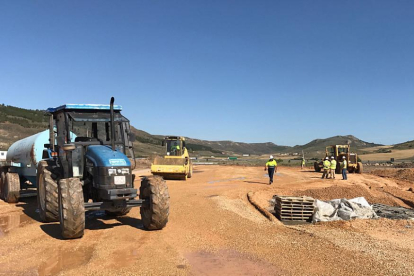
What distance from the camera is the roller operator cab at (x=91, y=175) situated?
24.3ft

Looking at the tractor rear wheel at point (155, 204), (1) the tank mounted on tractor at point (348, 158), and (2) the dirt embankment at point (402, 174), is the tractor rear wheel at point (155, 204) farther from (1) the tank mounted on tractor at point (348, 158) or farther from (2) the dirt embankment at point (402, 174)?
(1) the tank mounted on tractor at point (348, 158)

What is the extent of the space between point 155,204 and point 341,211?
684 cm

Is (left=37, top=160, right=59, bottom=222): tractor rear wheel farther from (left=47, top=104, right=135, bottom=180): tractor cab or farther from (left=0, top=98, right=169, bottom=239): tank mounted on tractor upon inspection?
(left=47, top=104, right=135, bottom=180): tractor cab

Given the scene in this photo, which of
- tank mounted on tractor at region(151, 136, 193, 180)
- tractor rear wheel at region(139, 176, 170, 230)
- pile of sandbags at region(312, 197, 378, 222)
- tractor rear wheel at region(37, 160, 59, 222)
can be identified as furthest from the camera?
tank mounted on tractor at region(151, 136, 193, 180)

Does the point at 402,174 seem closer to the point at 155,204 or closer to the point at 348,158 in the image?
the point at 348,158

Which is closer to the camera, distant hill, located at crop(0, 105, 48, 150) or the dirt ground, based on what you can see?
the dirt ground

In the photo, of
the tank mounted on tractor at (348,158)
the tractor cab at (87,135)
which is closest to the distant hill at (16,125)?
the tank mounted on tractor at (348,158)

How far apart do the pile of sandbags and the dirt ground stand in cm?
89

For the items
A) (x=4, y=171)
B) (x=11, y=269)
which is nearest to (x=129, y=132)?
(x=11, y=269)

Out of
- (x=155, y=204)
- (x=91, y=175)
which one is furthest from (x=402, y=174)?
(x=91, y=175)

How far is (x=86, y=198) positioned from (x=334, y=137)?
187539 mm

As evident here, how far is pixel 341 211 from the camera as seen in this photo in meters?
11.5

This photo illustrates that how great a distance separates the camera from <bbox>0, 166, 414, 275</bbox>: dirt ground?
5953 millimetres

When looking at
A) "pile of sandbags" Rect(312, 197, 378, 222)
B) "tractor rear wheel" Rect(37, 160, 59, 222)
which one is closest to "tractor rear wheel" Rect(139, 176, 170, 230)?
"tractor rear wheel" Rect(37, 160, 59, 222)
